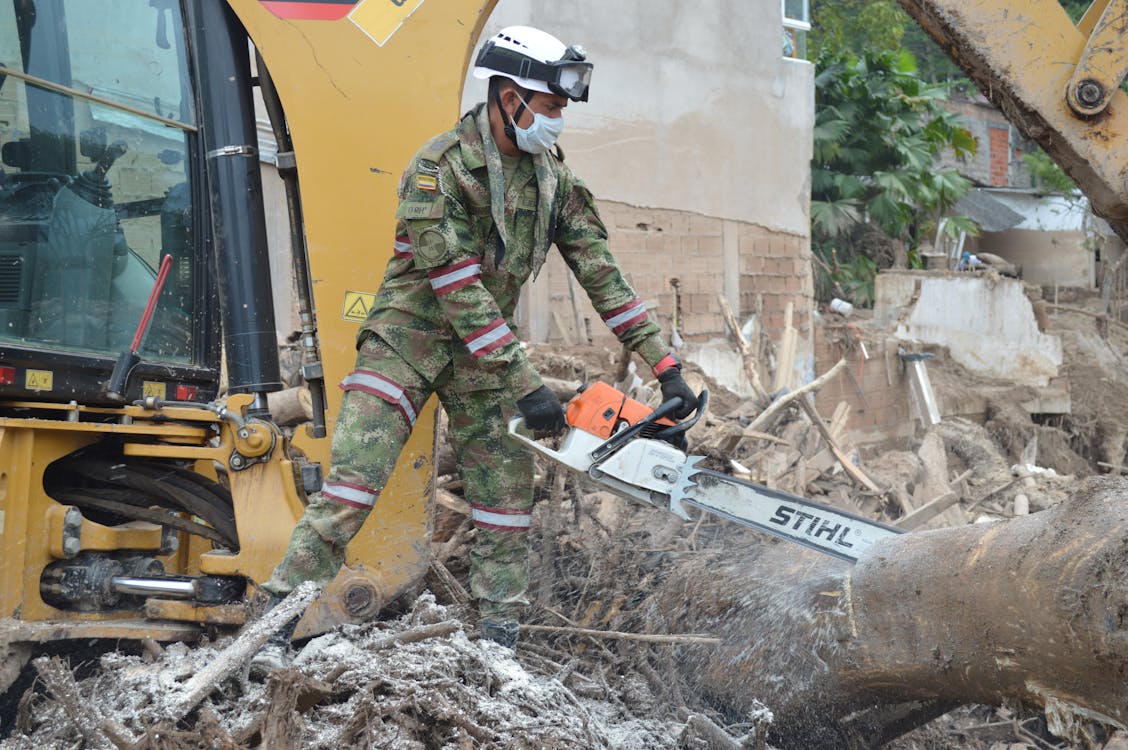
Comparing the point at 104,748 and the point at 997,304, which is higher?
the point at 997,304

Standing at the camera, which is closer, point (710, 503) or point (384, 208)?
point (710, 503)

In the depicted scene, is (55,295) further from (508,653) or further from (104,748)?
(508,653)

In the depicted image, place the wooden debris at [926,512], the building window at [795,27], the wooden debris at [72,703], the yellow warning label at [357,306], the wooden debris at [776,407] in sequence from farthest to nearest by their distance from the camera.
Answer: the building window at [795,27], the wooden debris at [776,407], the wooden debris at [926,512], the yellow warning label at [357,306], the wooden debris at [72,703]

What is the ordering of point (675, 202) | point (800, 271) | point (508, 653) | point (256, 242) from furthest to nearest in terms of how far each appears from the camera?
1. point (800, 271)
2. point (675, 202)
3. point (256, 242)
4. point (508, 653)

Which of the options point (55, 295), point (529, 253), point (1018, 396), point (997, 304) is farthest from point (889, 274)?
point (55, 295)

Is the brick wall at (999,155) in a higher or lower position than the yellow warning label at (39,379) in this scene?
higher

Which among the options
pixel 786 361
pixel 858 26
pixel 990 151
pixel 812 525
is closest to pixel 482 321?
pixel 812 525

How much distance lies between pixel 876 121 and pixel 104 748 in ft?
49.9

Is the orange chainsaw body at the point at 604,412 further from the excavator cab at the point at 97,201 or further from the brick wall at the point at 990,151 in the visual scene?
the brick wall at the point at 990,151

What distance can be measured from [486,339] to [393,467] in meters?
0.49

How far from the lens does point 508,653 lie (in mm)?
3010

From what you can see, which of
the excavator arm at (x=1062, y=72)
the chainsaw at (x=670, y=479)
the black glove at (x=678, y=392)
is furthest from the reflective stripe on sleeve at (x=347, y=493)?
the excavator arm at (x=1062, y=72)

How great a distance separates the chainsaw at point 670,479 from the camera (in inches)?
119

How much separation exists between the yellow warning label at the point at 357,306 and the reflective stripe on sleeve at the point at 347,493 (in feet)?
1.85
